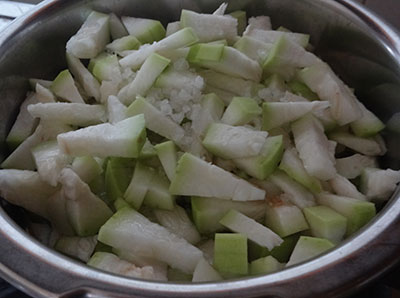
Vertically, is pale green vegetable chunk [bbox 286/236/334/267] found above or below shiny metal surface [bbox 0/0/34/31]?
below

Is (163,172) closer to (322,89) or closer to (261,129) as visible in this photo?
(261,129)

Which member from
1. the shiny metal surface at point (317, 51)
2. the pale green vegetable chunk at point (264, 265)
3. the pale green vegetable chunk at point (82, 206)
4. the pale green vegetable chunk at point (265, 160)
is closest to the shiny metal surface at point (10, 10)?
the shiny metal surface at point (317, 51)

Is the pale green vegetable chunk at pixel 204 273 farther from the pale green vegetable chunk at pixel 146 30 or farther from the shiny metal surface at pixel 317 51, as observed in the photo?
the pale green vegetable chunk at pixel 146 30

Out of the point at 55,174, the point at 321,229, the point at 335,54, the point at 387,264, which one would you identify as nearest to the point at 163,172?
the point at 55,174

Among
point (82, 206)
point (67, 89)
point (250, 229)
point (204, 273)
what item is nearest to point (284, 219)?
point (250, 229)

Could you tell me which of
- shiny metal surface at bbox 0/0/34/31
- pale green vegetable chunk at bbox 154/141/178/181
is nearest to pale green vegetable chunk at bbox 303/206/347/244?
pale green vegetable chunk at bbox 154/141/178/181

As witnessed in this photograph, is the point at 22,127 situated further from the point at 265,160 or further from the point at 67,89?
the point at 265,160

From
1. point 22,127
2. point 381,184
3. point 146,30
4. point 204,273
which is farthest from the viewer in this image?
point 146,30

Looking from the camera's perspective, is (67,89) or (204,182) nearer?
(204,182)

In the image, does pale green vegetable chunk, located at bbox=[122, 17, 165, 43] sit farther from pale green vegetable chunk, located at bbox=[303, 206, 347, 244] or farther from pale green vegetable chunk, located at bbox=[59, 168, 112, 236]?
pale green vegetable chunk, located at bbox=[303, 206, 347, 244]
